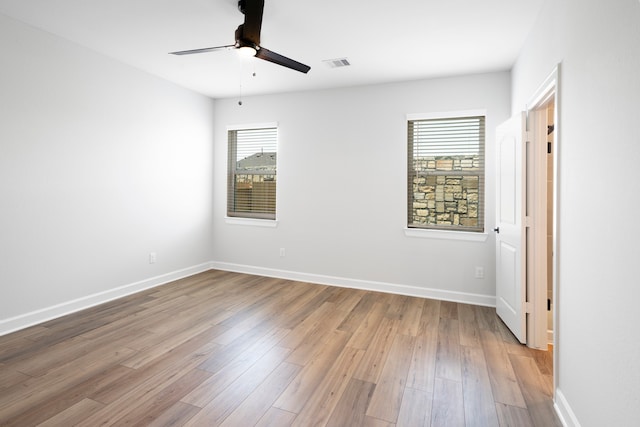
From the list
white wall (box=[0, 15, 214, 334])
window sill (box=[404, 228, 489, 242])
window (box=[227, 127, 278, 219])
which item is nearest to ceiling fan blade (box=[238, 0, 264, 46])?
white wall (box=[0, 15, 214, 334])

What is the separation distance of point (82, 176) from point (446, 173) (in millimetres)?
4072

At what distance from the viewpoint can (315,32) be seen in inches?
122

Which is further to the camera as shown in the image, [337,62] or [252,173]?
[252,173]

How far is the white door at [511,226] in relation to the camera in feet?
9.61

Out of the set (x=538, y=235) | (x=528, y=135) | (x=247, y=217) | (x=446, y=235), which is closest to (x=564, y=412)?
(x=538, y=235)

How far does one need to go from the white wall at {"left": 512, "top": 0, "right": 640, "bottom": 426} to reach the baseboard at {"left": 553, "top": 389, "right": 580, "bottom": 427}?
10mm

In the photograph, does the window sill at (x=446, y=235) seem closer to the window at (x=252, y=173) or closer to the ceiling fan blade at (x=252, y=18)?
the window at (x=252, y=173)

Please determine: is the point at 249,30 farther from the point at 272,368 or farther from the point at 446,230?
the point at 446,230

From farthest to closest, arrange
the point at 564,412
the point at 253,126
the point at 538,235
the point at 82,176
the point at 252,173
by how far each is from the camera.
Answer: the point at 252,173, the point at 253,126, the point at 82,176, the point at 538,235, the point at 564,412

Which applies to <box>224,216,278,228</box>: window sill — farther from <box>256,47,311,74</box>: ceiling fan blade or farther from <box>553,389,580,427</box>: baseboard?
<box>553,389,580,427</box>: baseboard

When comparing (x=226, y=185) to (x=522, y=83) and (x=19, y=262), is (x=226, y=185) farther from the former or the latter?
(x=522, y=83)

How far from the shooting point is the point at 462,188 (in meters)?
4.15

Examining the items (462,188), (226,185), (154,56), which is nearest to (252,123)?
(226,185)

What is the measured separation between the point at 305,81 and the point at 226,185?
209 centimetres
